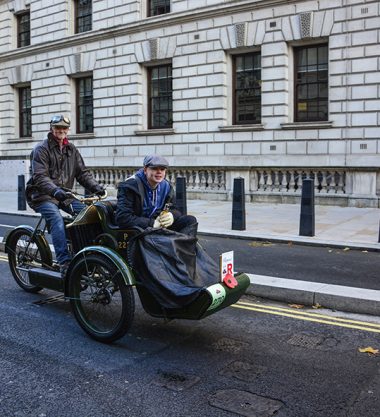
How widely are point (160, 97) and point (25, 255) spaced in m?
16.6

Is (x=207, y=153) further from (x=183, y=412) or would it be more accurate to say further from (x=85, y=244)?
(x=183, y=412)

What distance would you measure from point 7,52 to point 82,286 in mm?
26016

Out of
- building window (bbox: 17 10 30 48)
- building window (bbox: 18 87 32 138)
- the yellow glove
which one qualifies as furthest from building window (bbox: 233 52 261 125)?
the yellow glove

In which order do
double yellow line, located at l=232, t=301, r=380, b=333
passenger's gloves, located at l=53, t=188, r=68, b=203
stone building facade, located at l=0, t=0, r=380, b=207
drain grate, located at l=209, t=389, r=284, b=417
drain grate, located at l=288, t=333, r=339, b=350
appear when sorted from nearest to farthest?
drain grate, located at l=209, t=389, r=284, b=417 → drain grate, located at l=288, t=333, r=339, b=350 → double yellow line, located at l=232, t=301, r=380, b=333 → passenger's gloves, located at l=53, t=188, r=68, b=203 → stone building facade, located at l=0, t=0, r=380, b=207

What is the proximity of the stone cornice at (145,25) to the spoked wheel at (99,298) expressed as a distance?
15498 mm

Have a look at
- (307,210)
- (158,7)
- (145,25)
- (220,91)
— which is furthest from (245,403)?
(158,7)

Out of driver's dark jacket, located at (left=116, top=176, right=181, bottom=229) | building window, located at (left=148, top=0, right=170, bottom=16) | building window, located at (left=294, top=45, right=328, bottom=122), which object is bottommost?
driver's dark jacket, located at (left=116, top=176, right=181, bottom=229)

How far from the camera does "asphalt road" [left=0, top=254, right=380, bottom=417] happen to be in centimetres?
361

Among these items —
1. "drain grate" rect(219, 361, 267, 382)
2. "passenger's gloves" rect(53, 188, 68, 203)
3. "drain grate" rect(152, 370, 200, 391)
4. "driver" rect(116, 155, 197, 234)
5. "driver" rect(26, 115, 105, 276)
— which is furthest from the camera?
"driver" rect(26, 115, 105, 276)

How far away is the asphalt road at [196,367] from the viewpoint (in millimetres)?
3609

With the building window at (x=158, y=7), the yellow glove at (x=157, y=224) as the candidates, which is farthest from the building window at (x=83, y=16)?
the yellow glove at (x=157, y=224)

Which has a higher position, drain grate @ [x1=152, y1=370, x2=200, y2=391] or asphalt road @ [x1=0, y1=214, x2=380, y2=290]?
asphalt road @ [x1=0, y1=214, x2=380, y2=290]

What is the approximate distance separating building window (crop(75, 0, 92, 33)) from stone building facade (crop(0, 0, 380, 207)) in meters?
0.13

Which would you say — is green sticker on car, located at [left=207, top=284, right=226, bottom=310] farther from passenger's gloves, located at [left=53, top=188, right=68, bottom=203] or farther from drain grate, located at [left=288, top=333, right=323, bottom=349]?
passenger's gloves, located at [left=53, top=188, right=68, bottom=203]
